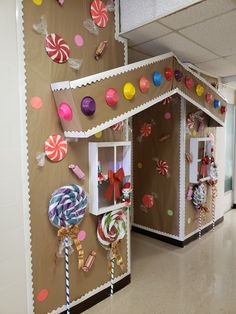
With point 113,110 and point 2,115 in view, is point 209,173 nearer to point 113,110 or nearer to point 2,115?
point 113,110

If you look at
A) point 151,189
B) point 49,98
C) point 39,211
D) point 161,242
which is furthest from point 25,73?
point 161,242

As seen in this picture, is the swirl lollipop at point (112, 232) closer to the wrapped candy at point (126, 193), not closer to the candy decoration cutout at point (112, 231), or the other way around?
the candy decoration cutout at point (112, 231)

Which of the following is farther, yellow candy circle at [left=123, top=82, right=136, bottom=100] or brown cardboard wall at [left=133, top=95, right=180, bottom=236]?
brown cardboard wall at [left=133, top=95, right=180, bottom=236]

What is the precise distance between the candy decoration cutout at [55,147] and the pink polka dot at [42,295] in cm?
92

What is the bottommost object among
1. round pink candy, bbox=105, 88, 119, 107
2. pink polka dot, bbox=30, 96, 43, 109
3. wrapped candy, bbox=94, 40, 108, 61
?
pink polka dot, bbox=30, 96, 43, 109

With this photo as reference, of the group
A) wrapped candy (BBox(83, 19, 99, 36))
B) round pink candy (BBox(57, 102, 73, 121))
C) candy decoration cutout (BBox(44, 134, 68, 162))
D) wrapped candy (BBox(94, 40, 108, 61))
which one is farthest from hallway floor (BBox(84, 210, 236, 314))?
wrapped candy (BBox(83, 19, 99, 36))

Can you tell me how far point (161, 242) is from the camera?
11.5ft

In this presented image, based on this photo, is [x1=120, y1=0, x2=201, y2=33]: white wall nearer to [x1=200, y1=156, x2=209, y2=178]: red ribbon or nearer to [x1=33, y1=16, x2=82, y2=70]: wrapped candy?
[x1=33, y1=16, x2=82, y2=70]: wrapped candy

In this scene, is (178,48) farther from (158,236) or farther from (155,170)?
(158,236)

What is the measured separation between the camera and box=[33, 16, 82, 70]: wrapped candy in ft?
5.62

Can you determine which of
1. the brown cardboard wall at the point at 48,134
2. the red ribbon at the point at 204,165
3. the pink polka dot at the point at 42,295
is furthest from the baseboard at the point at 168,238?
the pink polka dot at the point at 42,295

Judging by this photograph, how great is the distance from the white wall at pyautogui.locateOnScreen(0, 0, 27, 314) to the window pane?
3.98 m

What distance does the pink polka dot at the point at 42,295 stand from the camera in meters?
1.80

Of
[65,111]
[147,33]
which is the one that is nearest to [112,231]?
[65,111]
